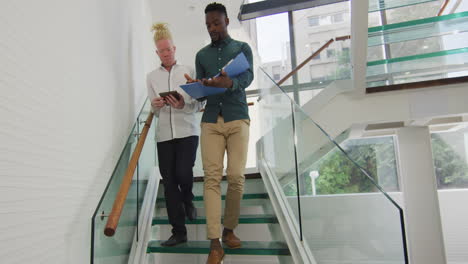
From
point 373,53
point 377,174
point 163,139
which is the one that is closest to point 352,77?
point 373,53

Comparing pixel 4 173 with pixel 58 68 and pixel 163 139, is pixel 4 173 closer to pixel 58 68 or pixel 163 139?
pixel 58 68

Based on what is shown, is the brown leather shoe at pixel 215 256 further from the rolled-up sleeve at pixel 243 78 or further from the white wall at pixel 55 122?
the rolled-up sleeve at pixel 243 78

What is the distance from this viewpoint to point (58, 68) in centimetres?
177

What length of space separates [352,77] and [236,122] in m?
1.80

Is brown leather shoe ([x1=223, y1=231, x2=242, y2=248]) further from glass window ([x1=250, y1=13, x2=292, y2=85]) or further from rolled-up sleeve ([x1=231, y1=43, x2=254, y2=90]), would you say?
glass window ([x1=250, y1=13, x2=292, y2=85])

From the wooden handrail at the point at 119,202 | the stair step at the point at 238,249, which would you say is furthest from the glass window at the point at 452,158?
the wooden handrail at the point at 119,202

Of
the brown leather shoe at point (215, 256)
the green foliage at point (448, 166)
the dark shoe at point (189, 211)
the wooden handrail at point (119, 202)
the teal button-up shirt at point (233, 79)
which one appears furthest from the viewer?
the green foliage at point (448, 166)

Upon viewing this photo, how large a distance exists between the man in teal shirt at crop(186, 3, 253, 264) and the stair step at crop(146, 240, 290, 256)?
5 centimetres

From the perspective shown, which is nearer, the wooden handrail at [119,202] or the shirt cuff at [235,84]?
the wooden handrail at [119,202]

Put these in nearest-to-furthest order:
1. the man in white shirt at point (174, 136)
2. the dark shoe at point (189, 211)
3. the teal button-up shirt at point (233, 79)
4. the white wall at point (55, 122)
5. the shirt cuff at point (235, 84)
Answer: the white wall at point (55, 122) < the shirt cuff at point (235, 84) < the teal button-up shirt at point (233, 79) < the man in white shirt at point (174, 136) < the dark shoe at point (189, 211)

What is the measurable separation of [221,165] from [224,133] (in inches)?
8.5

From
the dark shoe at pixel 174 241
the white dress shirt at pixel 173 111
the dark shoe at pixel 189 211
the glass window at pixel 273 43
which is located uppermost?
the glass window at pixel 273 43

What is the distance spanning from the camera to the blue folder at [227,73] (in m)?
1.98

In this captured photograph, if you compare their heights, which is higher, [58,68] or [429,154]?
[58,68]
